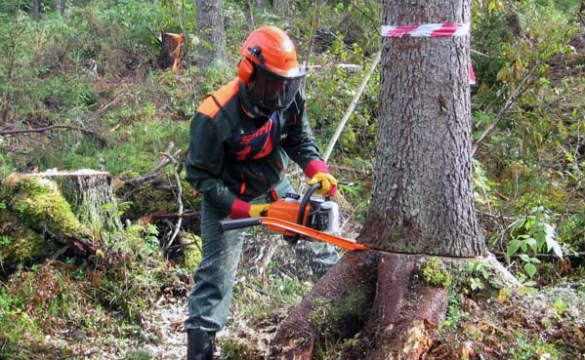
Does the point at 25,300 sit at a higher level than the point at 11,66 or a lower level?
lower

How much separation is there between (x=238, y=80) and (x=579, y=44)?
728 centimetres

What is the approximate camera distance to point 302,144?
401 cm

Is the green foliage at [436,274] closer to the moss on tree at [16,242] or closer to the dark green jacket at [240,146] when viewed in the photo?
the dark green jacket at [240,146]

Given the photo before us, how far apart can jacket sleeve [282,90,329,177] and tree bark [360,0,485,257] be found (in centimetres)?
67

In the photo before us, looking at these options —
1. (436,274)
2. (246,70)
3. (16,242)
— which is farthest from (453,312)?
(16,242)

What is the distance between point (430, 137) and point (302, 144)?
98cm

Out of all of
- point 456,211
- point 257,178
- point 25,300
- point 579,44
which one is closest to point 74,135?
point 25,300

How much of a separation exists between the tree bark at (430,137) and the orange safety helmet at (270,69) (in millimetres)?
597

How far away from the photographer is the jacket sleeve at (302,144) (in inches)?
153

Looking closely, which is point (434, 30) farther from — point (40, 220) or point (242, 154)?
point (40, 220)

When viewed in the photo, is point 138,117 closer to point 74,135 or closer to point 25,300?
point 74,135

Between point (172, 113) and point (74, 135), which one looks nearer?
point (74, 135)

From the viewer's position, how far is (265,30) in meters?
3.49

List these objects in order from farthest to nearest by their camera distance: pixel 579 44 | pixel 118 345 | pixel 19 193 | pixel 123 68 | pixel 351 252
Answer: pixel 123 68, pixel 579 44, pixel 19 193, pixel 118 345, pixel 351 252
